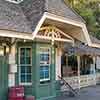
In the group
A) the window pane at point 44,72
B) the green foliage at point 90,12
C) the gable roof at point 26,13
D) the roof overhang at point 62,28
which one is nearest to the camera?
the roof overhang at point 62,28

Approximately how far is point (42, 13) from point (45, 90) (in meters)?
4.13

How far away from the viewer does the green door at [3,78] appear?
45.5ft

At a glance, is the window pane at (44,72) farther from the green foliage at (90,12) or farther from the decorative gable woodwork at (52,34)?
the green foliage at (90,12)

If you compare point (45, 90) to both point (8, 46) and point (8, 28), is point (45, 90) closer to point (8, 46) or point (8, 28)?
point (8, 46)

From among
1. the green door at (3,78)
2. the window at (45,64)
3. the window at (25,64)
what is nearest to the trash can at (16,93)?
the green door at (3,78)

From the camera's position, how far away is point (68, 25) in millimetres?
16562

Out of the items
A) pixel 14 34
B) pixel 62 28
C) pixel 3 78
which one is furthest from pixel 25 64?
pixel 62 28

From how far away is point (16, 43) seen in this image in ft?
48.9

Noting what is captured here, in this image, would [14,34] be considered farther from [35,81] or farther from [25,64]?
[35,81]

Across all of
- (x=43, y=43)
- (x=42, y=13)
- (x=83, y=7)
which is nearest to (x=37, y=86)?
(x=43, y=43)

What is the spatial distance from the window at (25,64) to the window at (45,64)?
2.36 ft

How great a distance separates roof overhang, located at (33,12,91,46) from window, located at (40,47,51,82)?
1510mm

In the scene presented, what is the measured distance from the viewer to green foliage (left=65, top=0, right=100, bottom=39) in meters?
29.7

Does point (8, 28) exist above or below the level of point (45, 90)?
above
